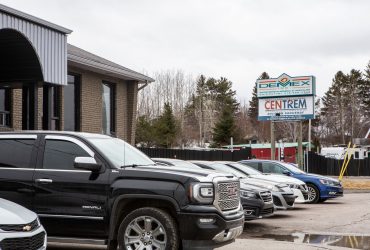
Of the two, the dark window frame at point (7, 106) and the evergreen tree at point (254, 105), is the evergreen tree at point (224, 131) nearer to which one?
the evergreen tree at point (254, 105)

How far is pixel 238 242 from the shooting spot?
10.1 meters

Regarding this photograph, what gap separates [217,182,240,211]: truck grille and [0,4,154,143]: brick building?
6.16m

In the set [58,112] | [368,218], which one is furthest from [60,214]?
[58,112]

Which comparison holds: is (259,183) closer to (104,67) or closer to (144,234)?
(144,234)

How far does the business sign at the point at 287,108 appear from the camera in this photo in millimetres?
29250

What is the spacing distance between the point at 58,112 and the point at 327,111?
237ft

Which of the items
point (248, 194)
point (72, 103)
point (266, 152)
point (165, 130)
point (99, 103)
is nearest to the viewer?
point (248, 194)

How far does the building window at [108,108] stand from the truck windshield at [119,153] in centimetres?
1299

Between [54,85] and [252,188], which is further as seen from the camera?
[54,85]

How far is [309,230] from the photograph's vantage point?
11.9m

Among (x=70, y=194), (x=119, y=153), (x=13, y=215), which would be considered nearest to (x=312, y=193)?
(x=119, y=153)

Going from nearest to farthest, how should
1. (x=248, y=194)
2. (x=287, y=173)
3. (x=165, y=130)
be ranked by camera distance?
(x=248, y=194) < (x=287, y=173) < (x=165, y=130)

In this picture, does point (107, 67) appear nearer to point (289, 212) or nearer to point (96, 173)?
point (289, 212)

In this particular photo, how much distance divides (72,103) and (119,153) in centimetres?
1185
